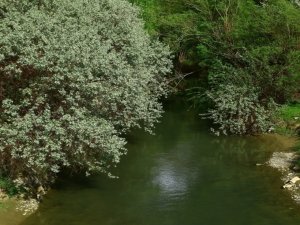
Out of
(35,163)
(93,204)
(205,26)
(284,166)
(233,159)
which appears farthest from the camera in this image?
(205,26)

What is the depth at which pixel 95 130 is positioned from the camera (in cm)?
1930

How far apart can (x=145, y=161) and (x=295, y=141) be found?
9.32 metres

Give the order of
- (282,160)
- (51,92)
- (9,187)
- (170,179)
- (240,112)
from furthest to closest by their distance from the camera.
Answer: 1. (240,112)
2. (282,160)
3. (170,179)
4. (51,92)
5. (9,187)

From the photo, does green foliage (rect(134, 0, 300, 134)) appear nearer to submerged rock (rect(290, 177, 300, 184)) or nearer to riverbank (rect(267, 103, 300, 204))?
riverbank (rect(267, 103, 300, 204))

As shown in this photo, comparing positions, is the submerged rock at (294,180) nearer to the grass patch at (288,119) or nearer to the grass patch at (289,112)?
the grass patch at (288,119)

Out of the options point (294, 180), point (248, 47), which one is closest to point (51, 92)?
point (294, 180)

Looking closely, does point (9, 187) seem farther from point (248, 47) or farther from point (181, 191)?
point (248, 47)

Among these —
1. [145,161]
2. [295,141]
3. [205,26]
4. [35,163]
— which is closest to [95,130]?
[35,163]

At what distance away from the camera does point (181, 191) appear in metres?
21.9

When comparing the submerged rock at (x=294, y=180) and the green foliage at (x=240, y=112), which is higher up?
the green foliage at (x=240, y=112)

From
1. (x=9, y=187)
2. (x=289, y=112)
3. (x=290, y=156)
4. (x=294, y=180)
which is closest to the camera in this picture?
(x=9, y=187)

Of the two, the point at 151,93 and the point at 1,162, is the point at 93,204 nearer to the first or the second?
the point at 1,162

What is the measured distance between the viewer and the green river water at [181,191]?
19.3 metres

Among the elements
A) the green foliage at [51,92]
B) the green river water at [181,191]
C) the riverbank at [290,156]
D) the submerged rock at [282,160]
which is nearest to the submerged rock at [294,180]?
the riverbank at [290,156]
